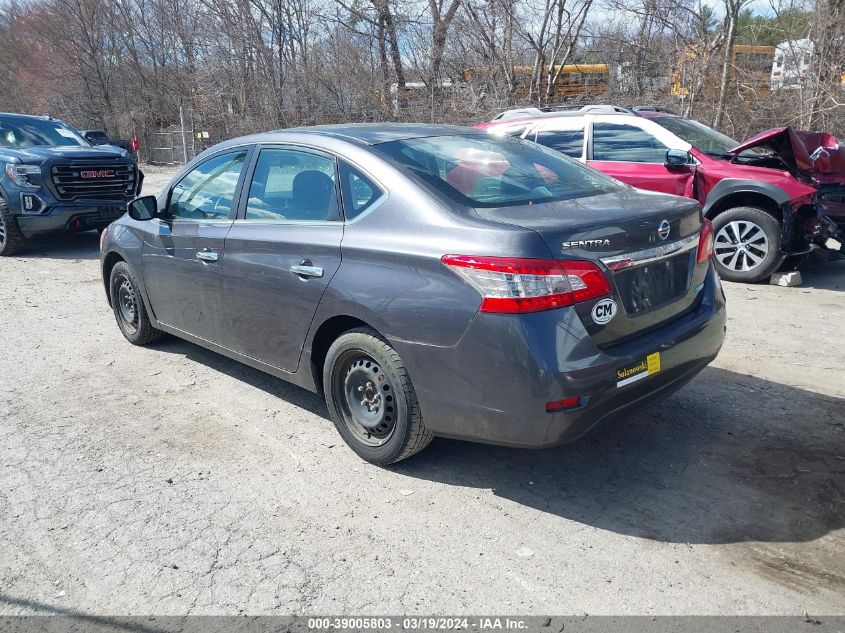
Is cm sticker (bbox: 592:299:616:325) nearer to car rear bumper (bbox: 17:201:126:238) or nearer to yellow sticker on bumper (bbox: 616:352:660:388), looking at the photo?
yellow sticker on bumper (bbox: 616:352:660:388)

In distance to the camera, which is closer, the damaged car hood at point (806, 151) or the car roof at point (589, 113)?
the damaged car hood at point (806, 151)

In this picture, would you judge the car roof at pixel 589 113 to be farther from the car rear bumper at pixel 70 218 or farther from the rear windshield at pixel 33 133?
the rear windshield at pixel 33 133

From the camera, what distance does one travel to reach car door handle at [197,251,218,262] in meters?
4.58

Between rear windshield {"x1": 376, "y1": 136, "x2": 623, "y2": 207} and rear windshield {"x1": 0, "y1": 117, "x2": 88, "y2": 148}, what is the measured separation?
911 centimetres

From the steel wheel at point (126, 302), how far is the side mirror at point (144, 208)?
0.81 m

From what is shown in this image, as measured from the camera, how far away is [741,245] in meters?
7.60

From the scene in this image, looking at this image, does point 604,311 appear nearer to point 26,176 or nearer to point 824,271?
point 824,271

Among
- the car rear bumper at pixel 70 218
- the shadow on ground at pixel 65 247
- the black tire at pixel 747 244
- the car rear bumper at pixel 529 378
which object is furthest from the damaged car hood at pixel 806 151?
the shadow on ground at pixel 65 247

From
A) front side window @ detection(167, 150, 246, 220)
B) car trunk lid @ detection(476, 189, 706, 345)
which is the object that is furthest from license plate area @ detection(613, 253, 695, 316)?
front side window @ detection(167, 150, 246, 220)

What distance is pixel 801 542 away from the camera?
10.2 ft

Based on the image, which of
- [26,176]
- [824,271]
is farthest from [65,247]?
[824,271]

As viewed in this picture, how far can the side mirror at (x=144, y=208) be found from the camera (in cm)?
513

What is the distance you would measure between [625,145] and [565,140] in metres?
0.71

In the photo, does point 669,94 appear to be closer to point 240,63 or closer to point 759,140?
point 759,140
